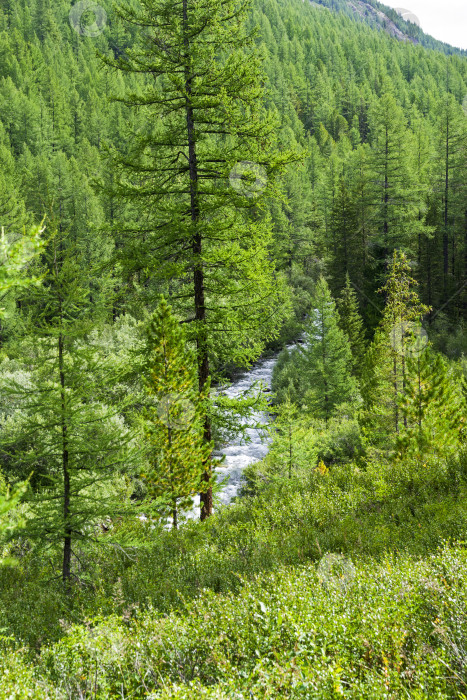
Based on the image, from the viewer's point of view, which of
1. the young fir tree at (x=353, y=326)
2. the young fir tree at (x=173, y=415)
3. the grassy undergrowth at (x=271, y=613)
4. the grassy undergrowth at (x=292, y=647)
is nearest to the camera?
the grassy undergrowth at (x=292, y=647)

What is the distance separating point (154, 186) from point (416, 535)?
7795 millimetres

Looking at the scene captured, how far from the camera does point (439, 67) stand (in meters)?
105

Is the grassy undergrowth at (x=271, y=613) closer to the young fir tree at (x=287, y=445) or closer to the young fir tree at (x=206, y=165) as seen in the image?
Answer: the young fir tree at (x=206, y=165)

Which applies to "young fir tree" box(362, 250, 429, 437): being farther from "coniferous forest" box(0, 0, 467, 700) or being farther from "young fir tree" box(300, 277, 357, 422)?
"young fir tree" box(300, 277, 357, 422)

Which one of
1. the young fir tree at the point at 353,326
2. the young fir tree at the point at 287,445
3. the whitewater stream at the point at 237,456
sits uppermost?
the young fir tree at the point at 353,326

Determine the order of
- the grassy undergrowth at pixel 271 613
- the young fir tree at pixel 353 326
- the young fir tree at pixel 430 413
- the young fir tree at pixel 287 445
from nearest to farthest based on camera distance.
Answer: the grassy undergrowth at pixel 271 613
the young fir tree at pixel 430 413
the young fir tree at pixel 287 445
the young fir tree at pixel 353 326

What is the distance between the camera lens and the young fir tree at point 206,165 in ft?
26.3

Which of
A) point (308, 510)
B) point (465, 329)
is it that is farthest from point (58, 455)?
point (465, 329)

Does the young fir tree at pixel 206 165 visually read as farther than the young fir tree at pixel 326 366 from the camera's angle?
No

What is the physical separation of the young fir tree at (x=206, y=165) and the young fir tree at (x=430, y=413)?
4617 mm

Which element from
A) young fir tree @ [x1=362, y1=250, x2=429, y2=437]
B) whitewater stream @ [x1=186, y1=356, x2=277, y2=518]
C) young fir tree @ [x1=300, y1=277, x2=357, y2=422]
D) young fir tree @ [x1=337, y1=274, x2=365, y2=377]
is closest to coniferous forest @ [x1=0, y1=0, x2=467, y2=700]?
young fir tree @ [x1=362, y1=250, x2=429, y2=437]

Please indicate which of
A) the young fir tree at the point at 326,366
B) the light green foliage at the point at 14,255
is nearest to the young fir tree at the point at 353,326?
the young fir tree at the point at 326,366

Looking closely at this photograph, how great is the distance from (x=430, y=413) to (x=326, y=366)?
15154 millimetres

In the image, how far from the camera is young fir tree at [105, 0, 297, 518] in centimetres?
803
